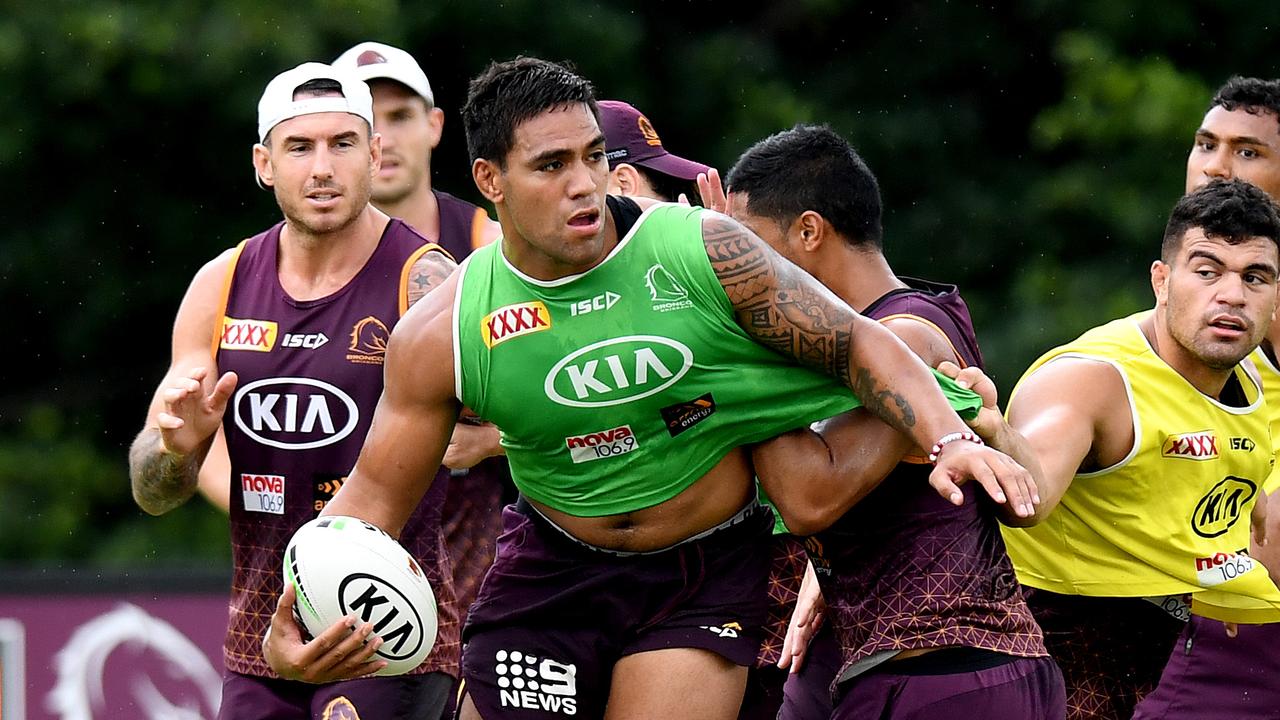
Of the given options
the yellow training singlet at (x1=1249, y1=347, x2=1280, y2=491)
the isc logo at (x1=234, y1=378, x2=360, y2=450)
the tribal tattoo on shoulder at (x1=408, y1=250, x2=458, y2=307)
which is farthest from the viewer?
the yellow training singlet at (x1=1249, y1=347, x2=1280, y2=491)

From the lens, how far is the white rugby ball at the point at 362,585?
4984 millimetres

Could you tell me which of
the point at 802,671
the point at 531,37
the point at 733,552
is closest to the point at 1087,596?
the point at 802,671

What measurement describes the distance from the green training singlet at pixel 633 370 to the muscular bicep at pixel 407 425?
6cm

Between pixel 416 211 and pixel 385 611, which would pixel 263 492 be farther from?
pixel 416 211

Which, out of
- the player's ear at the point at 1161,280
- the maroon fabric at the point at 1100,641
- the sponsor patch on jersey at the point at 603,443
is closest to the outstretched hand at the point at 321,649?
the sponsor patch on jersey at the point at 603,443

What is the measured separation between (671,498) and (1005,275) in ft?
35.3

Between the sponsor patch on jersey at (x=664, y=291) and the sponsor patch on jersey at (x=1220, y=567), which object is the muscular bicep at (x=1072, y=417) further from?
the sponsor patch on jersey at (x=664, y=291)

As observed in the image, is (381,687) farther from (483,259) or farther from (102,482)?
(102,482)

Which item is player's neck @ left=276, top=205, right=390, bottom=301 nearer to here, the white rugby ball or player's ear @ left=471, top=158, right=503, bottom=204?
player's ear @ left=471, top=158, right=503, bottom=204

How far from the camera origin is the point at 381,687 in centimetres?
591

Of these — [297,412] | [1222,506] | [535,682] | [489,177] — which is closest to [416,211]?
[297,412]

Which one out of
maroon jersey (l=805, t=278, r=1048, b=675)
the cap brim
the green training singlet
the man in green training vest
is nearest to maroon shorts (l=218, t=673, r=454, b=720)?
the man in green training vest

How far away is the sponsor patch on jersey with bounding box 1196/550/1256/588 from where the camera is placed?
19.8 feet

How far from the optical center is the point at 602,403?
506 centimetres
